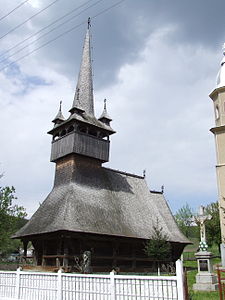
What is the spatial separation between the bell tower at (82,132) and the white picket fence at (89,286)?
13.9 meters

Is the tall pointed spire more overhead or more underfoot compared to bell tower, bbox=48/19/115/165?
more overhead

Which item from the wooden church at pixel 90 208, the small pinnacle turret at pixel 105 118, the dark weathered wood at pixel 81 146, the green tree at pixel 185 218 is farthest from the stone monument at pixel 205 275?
the green tree at pixel 185 218

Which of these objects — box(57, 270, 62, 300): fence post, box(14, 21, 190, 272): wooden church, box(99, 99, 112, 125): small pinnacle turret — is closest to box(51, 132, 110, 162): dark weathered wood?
box(14, 21, 190, 272): wooden church

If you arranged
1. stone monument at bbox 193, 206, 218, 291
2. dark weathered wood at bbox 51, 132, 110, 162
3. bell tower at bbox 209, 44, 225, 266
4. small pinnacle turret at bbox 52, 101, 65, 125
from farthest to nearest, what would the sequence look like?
small pinnacle turret at bbox 52, 101, 65, 125 < bell tower at bbox 209, 44, 225, 266 < dark weathered wood at bbox 51, 132, 110, 162 < stone monument at bbox 193, 206, 218, 291

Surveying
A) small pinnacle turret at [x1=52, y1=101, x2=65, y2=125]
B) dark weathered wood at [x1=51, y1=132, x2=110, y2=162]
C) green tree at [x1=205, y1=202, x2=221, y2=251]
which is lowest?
green tree at [x1=205, y1=202, x2=221, y2=251]

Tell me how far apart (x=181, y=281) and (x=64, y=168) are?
59.9 ft

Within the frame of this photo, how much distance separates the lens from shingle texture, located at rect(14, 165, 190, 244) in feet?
64.2

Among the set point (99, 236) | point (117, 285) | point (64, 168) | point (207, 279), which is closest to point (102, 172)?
point (64, 168)

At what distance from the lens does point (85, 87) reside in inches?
1105

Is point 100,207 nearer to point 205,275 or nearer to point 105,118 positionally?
point 105,118

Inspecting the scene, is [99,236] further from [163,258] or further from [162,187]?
[162,187]

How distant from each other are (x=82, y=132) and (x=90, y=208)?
20.7ft

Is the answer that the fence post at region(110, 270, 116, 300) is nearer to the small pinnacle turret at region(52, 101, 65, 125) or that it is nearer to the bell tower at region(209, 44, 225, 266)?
the bell tower at region(209, 44, 225, 266)

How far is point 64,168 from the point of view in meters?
24.0
